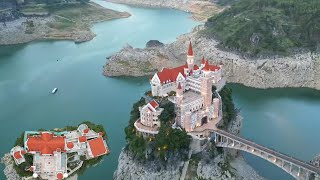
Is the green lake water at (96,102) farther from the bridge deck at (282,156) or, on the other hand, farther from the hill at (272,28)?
the hill at (272,28)

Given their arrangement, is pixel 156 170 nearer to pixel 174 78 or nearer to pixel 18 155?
pixel 174 78

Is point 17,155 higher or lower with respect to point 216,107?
lower

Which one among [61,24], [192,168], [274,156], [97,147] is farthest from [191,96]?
[61,24]

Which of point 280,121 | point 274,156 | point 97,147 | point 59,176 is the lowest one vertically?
point 280,121

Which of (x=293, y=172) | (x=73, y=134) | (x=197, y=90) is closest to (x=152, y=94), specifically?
(x=197, y=90)

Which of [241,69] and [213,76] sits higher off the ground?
[213,76]

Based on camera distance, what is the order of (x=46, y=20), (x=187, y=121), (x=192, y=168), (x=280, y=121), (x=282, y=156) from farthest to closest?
(x=46, y=20)
(x=280, y=121)
(x=187, y=121)
(x=192, y=168)
(x=282, y=156)

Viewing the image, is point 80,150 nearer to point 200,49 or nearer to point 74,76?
point 74,76
